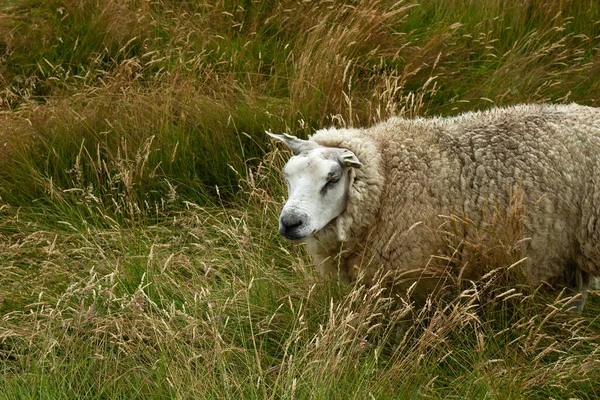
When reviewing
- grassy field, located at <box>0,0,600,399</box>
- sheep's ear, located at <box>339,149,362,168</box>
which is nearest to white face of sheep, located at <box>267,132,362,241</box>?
sheep's ear, located at <box>339,149,362,168</box>

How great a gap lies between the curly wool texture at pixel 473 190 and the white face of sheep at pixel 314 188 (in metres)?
0.10

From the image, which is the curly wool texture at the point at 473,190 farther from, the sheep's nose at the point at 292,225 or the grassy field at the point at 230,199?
the sheep's nose at the point at 292,225

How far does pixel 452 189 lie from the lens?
13.3ft

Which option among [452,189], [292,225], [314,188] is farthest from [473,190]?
[292,225]

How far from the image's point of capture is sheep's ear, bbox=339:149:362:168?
156 inches

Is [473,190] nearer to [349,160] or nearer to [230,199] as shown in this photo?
[349,160]

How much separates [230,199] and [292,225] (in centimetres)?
165

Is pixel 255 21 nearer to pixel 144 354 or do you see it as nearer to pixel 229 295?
pixel 229 295

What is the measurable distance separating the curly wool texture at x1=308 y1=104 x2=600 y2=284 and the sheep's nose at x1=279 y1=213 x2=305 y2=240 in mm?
360

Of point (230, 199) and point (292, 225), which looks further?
point (230, 199)

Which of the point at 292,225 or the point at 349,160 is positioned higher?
the point at 349,160

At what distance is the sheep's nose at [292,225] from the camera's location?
12.1 feet

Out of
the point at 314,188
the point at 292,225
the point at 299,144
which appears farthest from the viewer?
the point at 299,144

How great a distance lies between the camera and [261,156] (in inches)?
213
